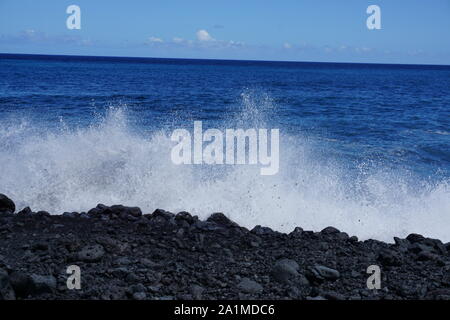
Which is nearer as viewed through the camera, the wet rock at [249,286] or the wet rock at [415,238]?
the wet rock at [249,286]

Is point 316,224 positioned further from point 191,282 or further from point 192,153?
point 192,153

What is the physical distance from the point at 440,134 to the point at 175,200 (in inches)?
418

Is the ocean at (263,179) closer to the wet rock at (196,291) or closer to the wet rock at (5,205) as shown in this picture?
the wet rock at (5,205)

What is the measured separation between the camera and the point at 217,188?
7.84m

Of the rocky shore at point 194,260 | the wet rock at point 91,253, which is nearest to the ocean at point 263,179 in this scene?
the rocky shore at point 194,260

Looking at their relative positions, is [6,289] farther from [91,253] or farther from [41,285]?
[91,253]

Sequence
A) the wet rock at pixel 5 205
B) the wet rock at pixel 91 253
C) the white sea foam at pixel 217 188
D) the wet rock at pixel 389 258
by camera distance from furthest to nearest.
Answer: the white sea foam at pixel 217 188
the wet rock at pixel 5 205
the wet rock at pixel 389 258
the wet rock at pixel 91 253

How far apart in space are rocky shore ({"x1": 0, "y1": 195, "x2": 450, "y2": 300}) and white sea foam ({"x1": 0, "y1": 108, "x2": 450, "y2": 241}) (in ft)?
3.95

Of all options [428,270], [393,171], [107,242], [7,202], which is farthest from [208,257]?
[393,171]

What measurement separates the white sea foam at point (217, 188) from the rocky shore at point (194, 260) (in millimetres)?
1203

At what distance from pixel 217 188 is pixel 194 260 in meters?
3.02

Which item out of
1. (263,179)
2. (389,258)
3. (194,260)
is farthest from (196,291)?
(263,179)

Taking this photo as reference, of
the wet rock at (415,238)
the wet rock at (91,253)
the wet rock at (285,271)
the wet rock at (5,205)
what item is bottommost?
the wet rock at (415,238)

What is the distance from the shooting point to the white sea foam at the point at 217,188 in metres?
7.21
